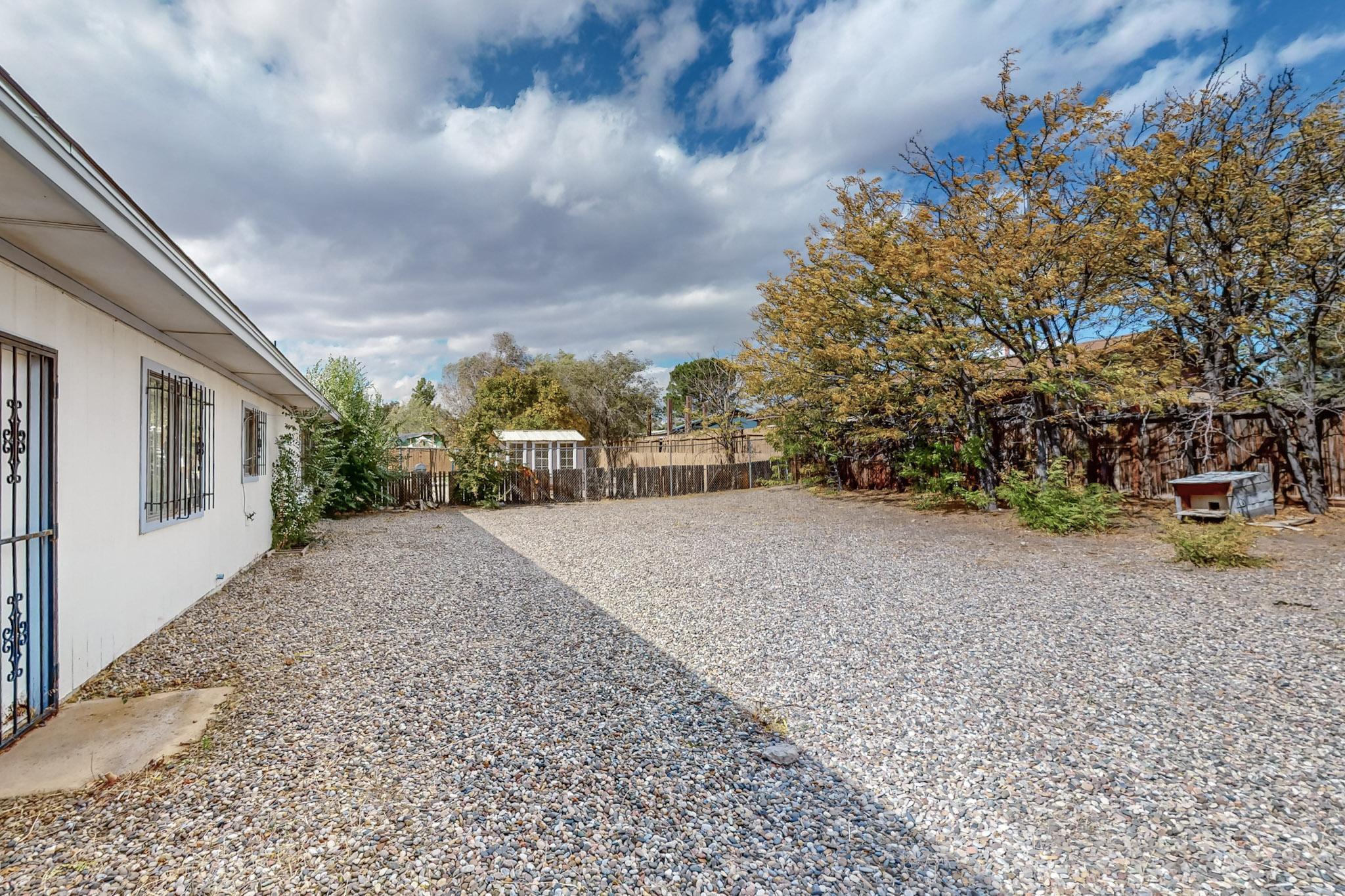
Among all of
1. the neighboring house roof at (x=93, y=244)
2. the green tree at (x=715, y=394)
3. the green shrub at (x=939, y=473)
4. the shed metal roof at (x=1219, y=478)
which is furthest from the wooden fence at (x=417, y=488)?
the shed metal roof at (x=1219, y=478)

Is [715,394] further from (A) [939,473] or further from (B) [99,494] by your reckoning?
(B) [99,494]

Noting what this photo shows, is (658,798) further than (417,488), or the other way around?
(417,488)

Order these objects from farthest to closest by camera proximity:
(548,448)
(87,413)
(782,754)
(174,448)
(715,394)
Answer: (715,394), (548,448), (174,448), (87,413), (782,754)

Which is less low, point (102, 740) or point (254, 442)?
point (254, 442)

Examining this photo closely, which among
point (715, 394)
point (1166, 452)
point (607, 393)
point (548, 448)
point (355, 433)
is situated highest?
point (607, 393)

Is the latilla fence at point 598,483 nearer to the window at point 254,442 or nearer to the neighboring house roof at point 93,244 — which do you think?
the window at point 254,442

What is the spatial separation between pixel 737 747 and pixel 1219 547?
20.0ft

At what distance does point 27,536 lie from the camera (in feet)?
8.93

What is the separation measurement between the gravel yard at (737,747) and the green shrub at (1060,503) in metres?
2.57

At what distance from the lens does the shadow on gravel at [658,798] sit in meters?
1.78

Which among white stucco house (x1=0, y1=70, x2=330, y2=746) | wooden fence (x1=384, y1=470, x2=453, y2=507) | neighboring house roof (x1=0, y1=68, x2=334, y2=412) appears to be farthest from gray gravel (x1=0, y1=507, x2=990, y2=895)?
wooden fence (x1=384, y1=470, x2=453, y2=507)

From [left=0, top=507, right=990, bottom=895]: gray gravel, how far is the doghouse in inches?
288

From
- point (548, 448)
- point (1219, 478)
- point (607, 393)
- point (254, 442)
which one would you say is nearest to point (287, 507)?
point (254, 442)

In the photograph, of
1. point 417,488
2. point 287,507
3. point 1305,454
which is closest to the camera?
point 1305,454
